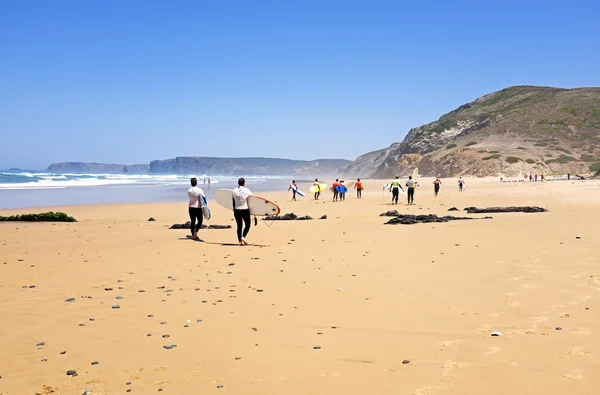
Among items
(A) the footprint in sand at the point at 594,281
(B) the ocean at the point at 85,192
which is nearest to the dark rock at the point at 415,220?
(A) the footprint in sand at the point at 594,281

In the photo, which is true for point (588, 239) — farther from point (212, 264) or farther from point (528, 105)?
point (528, 105)

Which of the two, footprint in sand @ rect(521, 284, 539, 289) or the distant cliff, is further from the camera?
the distant cliff

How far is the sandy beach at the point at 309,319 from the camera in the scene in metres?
4.39

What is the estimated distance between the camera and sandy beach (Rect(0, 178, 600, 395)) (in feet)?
14.4

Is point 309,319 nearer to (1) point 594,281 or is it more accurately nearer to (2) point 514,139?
(1) point 594,281

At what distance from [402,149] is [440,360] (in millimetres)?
130247

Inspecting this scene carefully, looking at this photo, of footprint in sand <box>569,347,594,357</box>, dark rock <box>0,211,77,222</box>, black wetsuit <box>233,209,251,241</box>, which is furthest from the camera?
dark rock <box>0,211,77,222</box>

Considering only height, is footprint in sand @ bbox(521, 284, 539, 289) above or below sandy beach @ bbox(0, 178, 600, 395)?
above

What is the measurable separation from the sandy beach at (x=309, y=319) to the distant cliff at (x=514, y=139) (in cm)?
7788

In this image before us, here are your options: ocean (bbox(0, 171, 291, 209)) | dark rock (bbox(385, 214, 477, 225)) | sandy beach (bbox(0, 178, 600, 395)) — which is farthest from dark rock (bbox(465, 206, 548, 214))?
ocean (bbox(0, 171, 291, 209))

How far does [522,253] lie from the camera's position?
32.5ft

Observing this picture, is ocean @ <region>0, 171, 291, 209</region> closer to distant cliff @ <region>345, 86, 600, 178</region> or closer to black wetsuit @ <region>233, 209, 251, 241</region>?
black wetsuit @ <region>233, 209, 251, 241</region>

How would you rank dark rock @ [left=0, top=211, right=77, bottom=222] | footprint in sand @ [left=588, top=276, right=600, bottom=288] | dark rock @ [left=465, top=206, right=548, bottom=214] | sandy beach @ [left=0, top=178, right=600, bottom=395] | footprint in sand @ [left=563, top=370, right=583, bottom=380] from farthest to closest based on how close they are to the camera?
dark rock @ [left=0, top=211, right=77, bottom=222] → dark rock @ [left=465, top=206, right=548, bottom=214] → footprint in sand @ [left=588, top=276, right=600, bottom=288] → sandy beach @ [left=0, top=178, right=600, bottom=395] → footprint in sand @ [left=563, top=370, right=583, bottom=380]

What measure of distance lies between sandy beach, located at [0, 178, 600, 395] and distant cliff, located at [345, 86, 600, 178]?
7788cm
